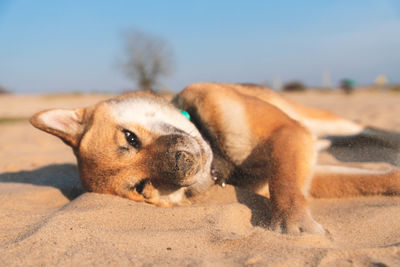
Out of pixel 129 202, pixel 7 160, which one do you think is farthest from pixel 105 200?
pixel 7 160

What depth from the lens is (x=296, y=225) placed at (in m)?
2.04

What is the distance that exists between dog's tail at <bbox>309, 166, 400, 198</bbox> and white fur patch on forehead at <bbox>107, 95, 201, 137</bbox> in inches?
48.2

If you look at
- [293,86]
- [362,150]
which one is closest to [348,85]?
[293,86]

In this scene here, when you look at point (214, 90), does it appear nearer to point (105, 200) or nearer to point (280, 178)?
point (280, 178)

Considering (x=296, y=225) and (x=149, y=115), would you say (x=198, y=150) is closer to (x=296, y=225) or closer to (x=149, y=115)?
(x=149, y=115)

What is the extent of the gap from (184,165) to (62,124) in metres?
1.22

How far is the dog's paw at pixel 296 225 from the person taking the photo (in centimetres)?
200

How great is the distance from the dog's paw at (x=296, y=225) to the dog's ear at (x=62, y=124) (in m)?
1.71

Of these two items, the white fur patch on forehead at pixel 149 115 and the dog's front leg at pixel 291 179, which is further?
the white fur patch on forehead at pixel 149 115

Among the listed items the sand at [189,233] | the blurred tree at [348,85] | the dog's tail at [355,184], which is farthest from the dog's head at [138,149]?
the blurred tree at [348,85]

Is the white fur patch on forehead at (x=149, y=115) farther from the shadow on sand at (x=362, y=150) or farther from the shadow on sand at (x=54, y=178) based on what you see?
the shadow on sand at (x=362, y=150)

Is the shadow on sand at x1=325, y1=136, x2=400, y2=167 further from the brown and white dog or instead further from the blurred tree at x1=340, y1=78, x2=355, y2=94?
the blurred tree at x1=340, y1=78, x2=355, y2=94

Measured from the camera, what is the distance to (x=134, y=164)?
2.53 metres

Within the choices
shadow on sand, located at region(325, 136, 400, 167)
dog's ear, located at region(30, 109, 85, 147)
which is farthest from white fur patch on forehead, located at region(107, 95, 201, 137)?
shadow on sand, located at region(325, 136, 400, 167)
